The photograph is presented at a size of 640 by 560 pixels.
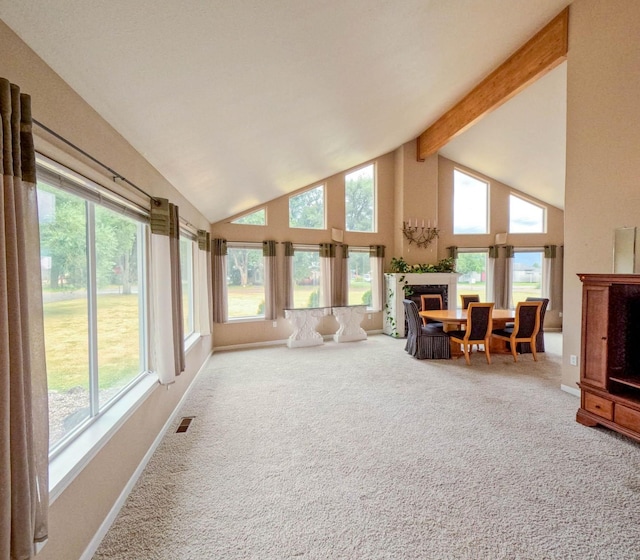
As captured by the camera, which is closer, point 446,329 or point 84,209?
point 84,209

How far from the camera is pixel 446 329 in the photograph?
18.5ft

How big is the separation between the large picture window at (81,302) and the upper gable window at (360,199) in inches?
197

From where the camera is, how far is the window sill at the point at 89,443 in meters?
1.41

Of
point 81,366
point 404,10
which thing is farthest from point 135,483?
point 404,10

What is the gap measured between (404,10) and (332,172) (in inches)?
155

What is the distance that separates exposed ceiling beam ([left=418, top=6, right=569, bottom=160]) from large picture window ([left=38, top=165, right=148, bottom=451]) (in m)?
4.92

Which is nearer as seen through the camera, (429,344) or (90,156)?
(90,156)

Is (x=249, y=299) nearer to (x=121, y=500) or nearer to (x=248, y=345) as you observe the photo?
(x=248, y=345)

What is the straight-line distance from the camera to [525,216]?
25.5 ft

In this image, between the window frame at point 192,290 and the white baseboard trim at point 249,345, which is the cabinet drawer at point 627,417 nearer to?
the window frame at point 192,290

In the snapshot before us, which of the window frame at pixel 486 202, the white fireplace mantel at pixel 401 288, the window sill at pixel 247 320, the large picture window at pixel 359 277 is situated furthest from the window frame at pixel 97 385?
the window frame at pixel 486 202

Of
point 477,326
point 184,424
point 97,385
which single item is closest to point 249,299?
point 184,424

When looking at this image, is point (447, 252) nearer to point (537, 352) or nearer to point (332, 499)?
point (537, 352)

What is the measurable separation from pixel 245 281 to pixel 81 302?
13.7ft
